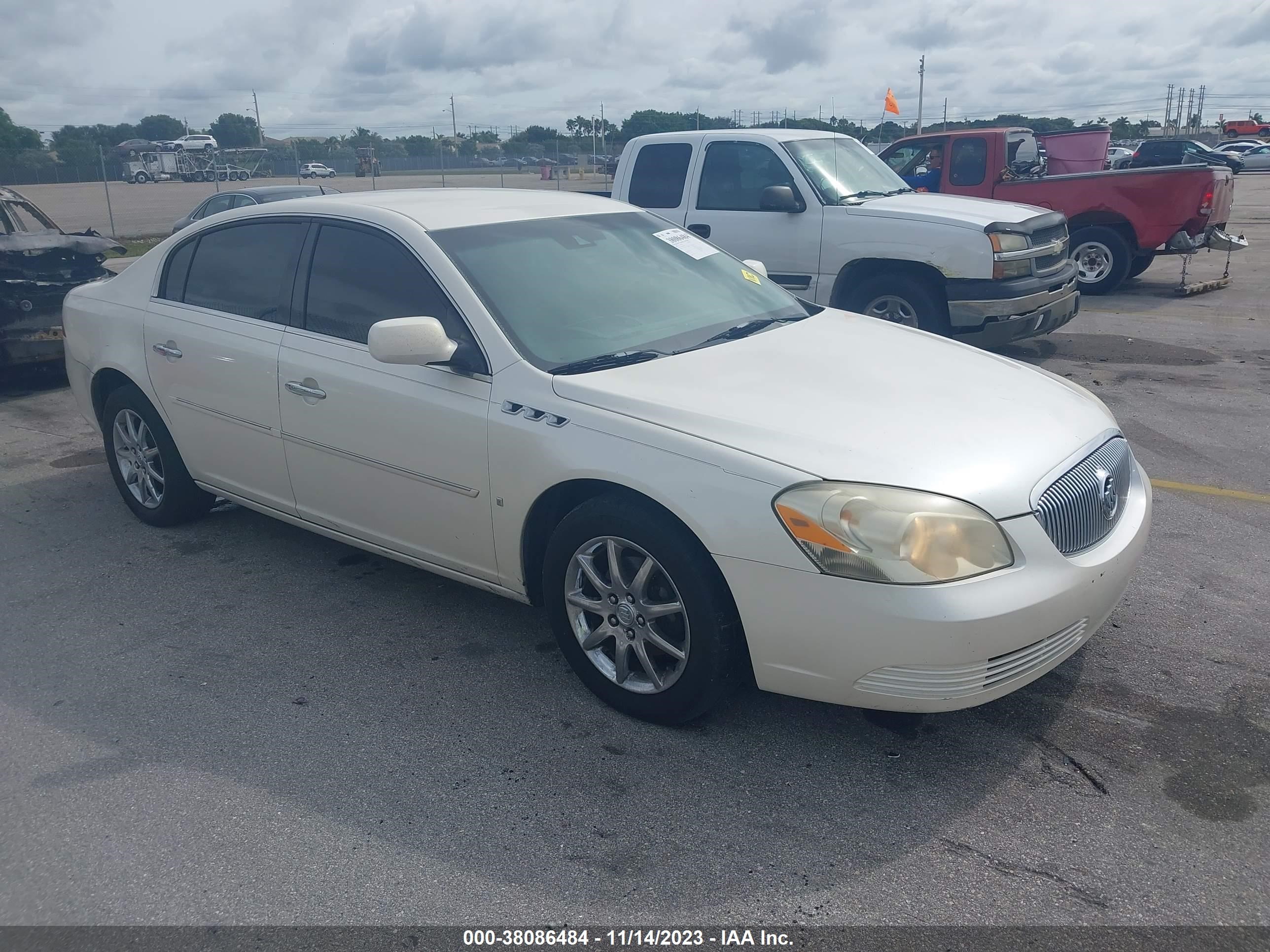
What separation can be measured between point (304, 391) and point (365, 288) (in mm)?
487

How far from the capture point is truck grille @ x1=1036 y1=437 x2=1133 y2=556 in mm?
3129

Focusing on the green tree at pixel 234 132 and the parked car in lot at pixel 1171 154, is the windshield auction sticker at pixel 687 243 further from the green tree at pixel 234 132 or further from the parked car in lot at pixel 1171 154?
the green tree at pixel 234 132

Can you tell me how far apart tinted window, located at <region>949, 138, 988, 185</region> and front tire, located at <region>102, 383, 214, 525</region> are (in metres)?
10.2

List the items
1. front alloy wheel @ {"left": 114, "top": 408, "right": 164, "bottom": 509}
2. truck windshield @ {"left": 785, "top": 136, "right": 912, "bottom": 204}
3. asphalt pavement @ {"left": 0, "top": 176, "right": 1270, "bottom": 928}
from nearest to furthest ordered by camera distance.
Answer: asphalt pavement @ {"left": 0, "top": 176, "right": 1270, "bottom": 928} → front alloy wheel @ {"left": 114, "top": 408, "right": 164, "bottom": 509} → truck windshield @ {"left": 785, "top": 136, "right": 912, "bottom": 204}

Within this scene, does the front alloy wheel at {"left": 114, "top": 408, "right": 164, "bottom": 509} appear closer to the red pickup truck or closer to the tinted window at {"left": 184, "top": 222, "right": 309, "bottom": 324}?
the tinted window at {"left": 184, "top": 222, "right": 309, "bottom": 324}

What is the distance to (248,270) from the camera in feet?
15.4

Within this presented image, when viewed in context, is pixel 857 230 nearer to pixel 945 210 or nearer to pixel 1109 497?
pixel 945 210

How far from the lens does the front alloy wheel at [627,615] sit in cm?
330

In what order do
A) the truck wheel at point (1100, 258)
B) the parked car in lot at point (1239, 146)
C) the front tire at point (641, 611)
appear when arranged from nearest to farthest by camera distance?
the front tire at point (641, 611), the truck wheel at point (1100, 258), the parked car in lot at point (1239, 146)

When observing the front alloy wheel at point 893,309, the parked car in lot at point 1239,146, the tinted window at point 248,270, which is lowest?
the front alloy wheel at point 893,309

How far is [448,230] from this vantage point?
411cm

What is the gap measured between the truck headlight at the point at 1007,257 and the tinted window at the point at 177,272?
5538 mm

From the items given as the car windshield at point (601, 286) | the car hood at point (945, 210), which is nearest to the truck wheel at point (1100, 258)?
the car hood at point (945, 210)

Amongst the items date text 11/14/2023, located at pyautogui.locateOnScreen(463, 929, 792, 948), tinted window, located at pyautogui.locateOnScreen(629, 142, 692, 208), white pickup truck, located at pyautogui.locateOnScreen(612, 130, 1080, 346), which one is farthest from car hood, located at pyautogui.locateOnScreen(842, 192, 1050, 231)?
date text 11/14/2023, located at pyautogui.locateOnScreen(463, 929, 792, 948)
